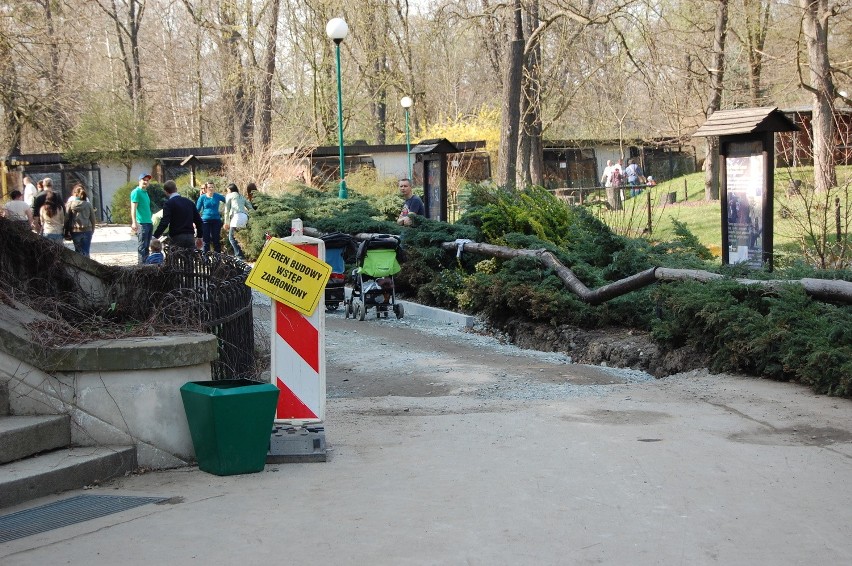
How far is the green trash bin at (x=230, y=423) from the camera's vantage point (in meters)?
5.74

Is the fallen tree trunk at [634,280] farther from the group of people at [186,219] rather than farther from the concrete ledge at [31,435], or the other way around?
the concrete ledge at [31,435]

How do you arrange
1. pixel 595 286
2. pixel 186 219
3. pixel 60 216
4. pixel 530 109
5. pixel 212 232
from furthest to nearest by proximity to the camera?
pixel 530 109
pixel 212 232
pixel 60 216
pixel 186 219
pixel 595 286

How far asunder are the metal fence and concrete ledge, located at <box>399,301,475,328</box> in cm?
595

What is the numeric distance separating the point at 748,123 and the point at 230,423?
853 cm

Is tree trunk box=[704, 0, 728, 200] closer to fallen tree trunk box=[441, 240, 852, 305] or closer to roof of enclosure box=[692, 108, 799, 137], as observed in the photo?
fallen tree trunk box=[441, 240, 852, 305]

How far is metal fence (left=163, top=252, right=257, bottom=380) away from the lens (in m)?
7.55

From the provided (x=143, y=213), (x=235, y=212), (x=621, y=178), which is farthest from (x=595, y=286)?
(x=621, y=178)

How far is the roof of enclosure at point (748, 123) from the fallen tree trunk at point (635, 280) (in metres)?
2.14

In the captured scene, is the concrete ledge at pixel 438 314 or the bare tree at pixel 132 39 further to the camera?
the bare tree at pixel 132 39

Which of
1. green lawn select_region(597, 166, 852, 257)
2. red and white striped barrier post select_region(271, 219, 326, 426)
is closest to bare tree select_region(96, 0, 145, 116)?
green lawn select_region(597, 166, 852, 257)

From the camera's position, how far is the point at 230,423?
579 cm

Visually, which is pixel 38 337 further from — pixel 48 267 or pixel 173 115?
pixel 173 115

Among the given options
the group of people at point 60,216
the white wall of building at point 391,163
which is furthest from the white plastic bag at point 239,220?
the white wall of building at point 391,163

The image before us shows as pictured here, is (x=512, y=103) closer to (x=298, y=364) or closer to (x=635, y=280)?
(x=635, y=280)
